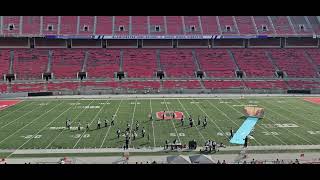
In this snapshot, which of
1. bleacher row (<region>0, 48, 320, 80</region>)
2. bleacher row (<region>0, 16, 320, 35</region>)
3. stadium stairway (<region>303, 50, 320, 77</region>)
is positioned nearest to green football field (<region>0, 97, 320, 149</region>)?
bleacher row (<region>0, 48, 320, 80</region>)

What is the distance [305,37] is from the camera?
67375 mm

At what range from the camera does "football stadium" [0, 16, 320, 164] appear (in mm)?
23828

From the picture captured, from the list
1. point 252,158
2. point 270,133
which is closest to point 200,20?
point 270,133

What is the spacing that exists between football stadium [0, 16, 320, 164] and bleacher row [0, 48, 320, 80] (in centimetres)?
16

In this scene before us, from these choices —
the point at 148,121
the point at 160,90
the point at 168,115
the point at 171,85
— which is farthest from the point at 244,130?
the point at 171,85

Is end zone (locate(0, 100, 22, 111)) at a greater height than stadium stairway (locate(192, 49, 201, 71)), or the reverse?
stadium stairway (locate(192, 49, 201, 71))

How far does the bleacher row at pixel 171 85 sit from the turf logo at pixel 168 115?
1799 cm

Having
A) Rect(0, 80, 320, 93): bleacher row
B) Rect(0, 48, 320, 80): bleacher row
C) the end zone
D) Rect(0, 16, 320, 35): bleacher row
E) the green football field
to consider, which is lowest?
the end zone

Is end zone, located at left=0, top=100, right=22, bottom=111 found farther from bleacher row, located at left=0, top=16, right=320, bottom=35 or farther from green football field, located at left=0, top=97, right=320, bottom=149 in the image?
bleacher row, located at left=0, top=16, right=320, bottom=35

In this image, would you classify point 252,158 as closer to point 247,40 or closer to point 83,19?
point 247,40

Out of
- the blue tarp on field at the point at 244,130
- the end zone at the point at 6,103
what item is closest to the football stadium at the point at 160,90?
the blue tarp on field at the point at 244,130

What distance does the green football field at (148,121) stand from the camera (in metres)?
25.8
